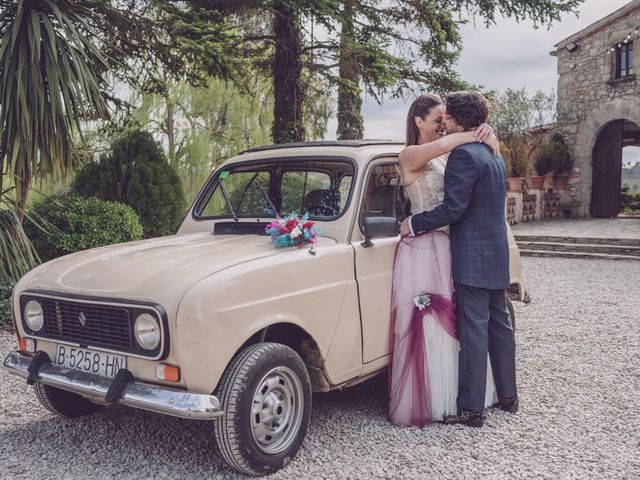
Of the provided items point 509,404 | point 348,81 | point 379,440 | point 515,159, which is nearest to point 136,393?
point 379,440

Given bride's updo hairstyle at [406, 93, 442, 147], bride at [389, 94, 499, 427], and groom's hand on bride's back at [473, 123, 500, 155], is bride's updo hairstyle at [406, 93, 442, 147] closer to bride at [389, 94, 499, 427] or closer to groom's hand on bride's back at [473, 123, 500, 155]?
bride at [389, 94, 499, 427]

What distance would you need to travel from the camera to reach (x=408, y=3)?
1073 cm

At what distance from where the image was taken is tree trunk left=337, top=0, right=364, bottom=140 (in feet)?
31.0

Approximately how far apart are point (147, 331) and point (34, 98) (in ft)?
15.1

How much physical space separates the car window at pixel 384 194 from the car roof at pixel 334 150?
10cm

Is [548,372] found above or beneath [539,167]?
beneath

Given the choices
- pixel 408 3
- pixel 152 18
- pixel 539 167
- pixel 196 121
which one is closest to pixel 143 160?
pixel 152 18

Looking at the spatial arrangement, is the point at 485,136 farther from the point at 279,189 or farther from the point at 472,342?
the point at 279,189

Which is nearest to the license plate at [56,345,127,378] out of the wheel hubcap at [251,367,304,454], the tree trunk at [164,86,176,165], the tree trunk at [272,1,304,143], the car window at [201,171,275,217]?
the wheel hubcap at [251,367,304,454]

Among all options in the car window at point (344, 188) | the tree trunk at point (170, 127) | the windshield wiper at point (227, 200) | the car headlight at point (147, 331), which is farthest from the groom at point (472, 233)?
the tree trunk at point (170, 127)

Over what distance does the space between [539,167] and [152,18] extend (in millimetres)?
15145

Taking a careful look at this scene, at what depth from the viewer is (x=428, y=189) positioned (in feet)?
13.2

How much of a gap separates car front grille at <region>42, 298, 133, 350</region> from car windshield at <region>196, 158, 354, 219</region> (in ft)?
4.69

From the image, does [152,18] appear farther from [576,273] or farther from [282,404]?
[576,273]
